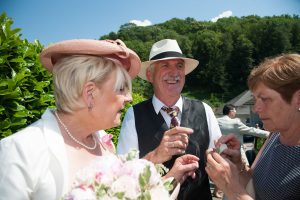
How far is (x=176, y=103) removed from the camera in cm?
327

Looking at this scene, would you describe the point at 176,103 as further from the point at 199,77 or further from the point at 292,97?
the point at 199,77

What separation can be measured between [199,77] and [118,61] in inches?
3471

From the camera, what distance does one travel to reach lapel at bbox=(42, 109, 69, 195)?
1.65 m

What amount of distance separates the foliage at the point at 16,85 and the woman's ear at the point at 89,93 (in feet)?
3.64

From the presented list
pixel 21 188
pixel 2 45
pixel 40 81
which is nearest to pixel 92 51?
pixel 21 188

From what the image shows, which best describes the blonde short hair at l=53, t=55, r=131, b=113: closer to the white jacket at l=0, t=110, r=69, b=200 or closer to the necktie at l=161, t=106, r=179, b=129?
the white jacket at l=0, t=110, r=69, b=200

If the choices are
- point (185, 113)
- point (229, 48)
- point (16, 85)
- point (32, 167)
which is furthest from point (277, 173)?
point (229, 48)

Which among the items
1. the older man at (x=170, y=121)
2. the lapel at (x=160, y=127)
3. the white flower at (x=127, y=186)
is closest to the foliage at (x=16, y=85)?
the older man at (x=170, y=121)

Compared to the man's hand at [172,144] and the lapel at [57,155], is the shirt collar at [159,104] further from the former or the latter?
the lapel at [57,155]

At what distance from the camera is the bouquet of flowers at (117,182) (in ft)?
4.55

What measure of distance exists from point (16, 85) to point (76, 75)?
1.24 m

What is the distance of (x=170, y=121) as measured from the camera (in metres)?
3.22

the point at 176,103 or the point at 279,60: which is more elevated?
the point at 279,60

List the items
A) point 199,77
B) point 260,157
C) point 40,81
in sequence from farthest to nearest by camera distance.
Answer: point 199,77
point 40,81
point 260,157
